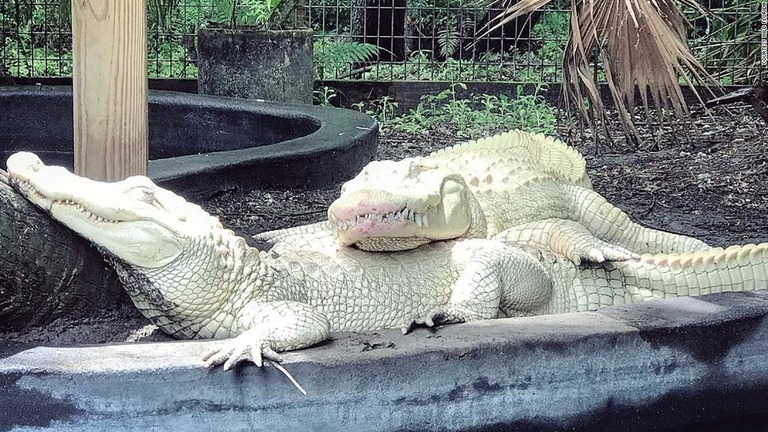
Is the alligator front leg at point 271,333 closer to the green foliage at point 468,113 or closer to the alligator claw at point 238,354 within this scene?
the alligator claw at point 238,354

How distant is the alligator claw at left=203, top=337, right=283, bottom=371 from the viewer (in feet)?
6.04

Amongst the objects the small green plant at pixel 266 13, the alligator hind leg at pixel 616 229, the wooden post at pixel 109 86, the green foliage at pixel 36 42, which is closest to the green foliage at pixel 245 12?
the small green plant at pixel 266 13

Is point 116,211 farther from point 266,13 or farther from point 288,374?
point 266,13

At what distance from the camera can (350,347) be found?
1.97 m

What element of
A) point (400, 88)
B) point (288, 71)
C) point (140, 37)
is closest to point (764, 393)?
point (140, 37)

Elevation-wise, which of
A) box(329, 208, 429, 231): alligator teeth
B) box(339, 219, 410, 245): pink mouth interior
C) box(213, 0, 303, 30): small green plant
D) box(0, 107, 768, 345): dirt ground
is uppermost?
box(213, 0, 303, 30): small green plant

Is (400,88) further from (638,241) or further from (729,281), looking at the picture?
(729,281)

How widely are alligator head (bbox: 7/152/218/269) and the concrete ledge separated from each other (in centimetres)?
35

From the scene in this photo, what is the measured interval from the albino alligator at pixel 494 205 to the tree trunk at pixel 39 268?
65 cm

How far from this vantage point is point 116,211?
2174 mm

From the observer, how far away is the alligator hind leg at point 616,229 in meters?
3.44

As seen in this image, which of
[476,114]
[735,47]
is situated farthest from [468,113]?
[735,47]

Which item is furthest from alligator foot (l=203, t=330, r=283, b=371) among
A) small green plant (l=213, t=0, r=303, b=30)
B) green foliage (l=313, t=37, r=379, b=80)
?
green foliage (l=313, t=37, r=379, b=80)

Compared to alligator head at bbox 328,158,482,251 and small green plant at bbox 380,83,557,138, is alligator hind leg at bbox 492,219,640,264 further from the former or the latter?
small green plant at bbox 380,83,557,138
